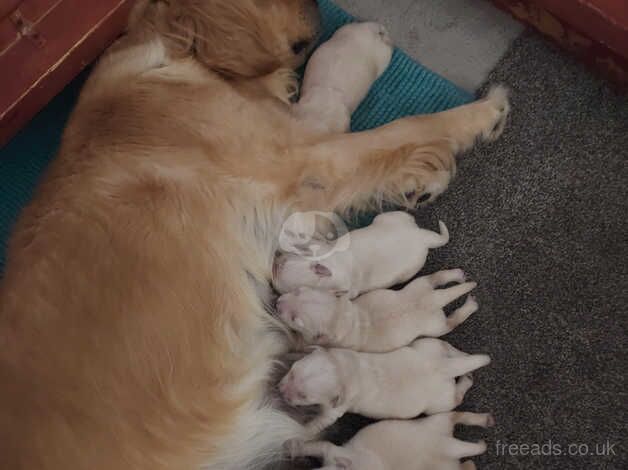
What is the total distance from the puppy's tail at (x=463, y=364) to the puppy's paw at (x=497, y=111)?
2.02 ft

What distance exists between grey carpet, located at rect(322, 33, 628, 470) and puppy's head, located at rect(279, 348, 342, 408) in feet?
1.02

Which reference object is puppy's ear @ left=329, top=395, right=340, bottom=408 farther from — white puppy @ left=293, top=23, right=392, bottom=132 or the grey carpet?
white puppy @ left=293, top=23, right=392, bottom=132

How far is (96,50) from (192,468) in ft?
3.72

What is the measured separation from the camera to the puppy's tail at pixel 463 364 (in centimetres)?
165

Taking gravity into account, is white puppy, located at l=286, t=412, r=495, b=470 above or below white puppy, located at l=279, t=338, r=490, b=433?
below

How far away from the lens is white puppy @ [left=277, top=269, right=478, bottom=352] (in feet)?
5.24

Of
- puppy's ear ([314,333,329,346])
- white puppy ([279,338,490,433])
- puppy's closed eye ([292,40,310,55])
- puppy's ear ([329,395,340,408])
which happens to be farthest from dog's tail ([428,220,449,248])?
puppy's closed eye ([292,40,310,55])

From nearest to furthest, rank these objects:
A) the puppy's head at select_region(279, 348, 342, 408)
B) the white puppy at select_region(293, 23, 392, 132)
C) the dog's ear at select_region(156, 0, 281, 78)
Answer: the puppy's head at select_region(279, 348, 342, 408), the dog's ear at select_region(156, 0, 281, 78), the white puppy at select_region(293, 23, 392, 132)

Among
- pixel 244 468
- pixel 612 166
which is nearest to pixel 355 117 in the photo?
pixel 612 166

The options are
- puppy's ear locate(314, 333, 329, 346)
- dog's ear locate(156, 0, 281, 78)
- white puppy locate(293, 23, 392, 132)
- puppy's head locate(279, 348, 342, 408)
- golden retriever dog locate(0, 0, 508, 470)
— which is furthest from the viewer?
white puppy locate(293, 23, 392, 132)

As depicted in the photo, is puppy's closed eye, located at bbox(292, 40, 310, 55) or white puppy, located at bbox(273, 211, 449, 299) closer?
white puppy, located at bbox(273, 211, 449, 299)

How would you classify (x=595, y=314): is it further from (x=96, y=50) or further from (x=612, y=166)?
(x=96, y=50)

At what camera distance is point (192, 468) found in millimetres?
1457

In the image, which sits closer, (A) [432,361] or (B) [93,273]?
(B) [93,273]
